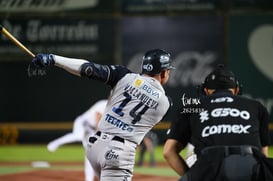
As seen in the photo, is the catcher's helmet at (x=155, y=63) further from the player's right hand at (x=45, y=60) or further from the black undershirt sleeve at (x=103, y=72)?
the player's right hand at (x=45, y=60)

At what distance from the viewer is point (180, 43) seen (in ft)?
43.7

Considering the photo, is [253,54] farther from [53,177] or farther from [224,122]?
[224,122]

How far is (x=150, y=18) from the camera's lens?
1334cm

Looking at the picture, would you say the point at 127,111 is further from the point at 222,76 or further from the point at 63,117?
the point at 63,117

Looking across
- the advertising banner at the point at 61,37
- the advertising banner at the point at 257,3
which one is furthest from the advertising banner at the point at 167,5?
the advertising banner at the point at 61,37

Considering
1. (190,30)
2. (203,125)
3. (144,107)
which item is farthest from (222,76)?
(190,30)

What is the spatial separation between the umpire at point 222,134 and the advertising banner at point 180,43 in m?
9.59

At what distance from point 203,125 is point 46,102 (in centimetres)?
1007

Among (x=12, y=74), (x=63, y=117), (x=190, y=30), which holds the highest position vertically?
(x=190, y=30)

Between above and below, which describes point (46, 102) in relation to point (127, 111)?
below

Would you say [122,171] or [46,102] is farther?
[46,102]

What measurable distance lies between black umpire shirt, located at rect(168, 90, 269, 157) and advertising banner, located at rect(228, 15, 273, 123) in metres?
9.77

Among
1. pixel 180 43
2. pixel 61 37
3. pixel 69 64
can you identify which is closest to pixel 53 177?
pixel 61 37

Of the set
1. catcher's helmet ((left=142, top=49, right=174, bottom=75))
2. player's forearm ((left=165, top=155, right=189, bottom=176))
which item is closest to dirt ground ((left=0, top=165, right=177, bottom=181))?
catcher's helmet ((left=142, top=49, right=174, bottom=75))
